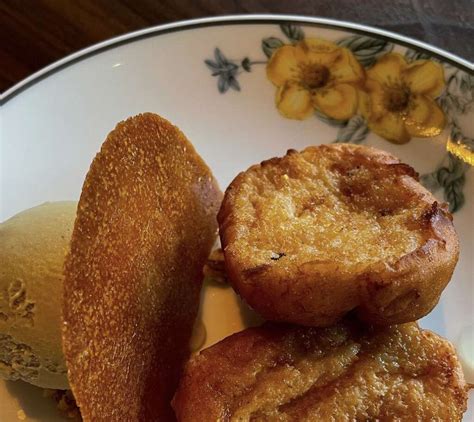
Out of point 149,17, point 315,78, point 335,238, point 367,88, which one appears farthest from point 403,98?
point 149,17

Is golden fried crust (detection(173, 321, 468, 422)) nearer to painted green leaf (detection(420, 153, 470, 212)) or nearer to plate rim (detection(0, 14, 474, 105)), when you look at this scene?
painted green leaf (detection(420, 153, 470, 212))

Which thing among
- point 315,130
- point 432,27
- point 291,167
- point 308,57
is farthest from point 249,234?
point 432,27

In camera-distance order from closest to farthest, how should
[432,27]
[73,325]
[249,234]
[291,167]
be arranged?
1. [73,325]
2. [249,234]
3. [291,167]
4. [432,27]

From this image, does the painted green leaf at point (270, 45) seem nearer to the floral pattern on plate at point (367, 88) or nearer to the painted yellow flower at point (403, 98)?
the floral pattern on plate at point (367, 88)

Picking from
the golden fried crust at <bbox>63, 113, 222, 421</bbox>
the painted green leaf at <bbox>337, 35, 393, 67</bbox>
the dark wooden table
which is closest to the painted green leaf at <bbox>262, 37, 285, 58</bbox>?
the painted green leaf at <bbox>337, 35, 393, 67</bbox>

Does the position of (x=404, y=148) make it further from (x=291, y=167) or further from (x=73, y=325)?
(x=73, y=325)

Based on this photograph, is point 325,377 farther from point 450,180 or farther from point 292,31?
point 292,31
